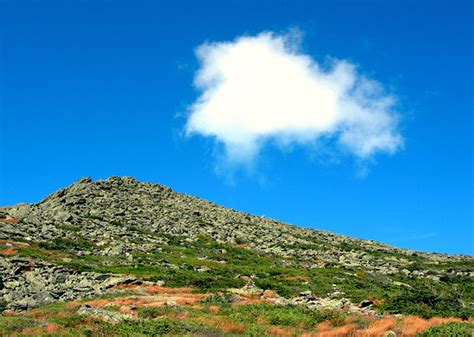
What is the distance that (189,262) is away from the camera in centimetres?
6831

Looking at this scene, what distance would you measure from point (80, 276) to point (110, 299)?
13249 millimetres

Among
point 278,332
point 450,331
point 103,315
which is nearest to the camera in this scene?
point 450,331

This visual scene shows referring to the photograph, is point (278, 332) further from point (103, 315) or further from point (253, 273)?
point (253, 273)

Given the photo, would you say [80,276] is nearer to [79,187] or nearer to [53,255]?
[53,255]

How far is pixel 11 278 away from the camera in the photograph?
45906mm

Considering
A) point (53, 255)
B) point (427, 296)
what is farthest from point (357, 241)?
point (427, 296)

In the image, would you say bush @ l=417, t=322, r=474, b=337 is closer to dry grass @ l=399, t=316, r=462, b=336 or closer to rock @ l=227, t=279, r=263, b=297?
dry grass @ l=399, t=316, r=462, b=336

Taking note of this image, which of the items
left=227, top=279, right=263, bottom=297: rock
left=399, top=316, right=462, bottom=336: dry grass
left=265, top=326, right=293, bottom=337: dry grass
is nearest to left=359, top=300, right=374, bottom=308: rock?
left=227, top=279, right=263, bottom=297: rock

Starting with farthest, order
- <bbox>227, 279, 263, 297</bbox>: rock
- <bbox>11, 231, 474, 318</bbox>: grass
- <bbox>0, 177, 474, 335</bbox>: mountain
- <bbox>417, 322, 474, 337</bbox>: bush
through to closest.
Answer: <bbox>227, 279, 263, 297</bbox>: rock → <bbox>0, 177, 474, 335</bbox>: mountain → <bbox>11, 231, 474, 318</bbox>: grass → <bbox>417, 322, 474, 337</bbox>: bush

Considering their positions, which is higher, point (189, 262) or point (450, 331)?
point (189, 262)

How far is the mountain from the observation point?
35375 millimetres

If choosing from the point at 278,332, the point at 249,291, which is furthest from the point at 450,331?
the point at 249,291

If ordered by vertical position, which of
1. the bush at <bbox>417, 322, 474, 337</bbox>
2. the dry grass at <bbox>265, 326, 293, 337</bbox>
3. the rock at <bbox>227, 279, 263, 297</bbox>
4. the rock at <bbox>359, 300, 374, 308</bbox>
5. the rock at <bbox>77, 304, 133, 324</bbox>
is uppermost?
Result: the rock at <bbox>227, 279, 263, 297</bbox>

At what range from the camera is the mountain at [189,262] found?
35375 mm
